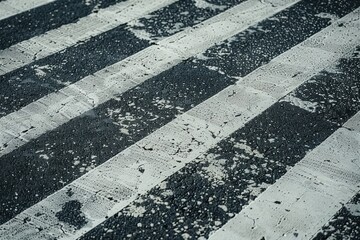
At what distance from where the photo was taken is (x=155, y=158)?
3232mm

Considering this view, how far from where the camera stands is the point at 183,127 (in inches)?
138

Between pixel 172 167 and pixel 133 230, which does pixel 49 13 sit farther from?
pixel 133 230

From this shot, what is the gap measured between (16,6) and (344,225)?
14.1ft

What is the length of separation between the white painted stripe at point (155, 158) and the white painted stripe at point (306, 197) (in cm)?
61

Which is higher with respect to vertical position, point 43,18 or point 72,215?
point 43,18

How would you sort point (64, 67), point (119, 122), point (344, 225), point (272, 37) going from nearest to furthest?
point (344, 225) → point (119, 122) → point (64, 67) → point (272, 37)

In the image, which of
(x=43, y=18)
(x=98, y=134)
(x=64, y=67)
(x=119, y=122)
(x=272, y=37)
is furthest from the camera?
(x=43, y=18)

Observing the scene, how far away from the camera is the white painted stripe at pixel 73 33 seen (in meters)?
4.34

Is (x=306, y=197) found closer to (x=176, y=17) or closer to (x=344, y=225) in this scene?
(x=344, y=225)

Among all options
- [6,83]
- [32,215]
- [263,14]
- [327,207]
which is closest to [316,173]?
[327,207]

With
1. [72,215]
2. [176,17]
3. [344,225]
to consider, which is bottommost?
[344,225]

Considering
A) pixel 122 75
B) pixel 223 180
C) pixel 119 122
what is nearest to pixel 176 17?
pixel 122 75

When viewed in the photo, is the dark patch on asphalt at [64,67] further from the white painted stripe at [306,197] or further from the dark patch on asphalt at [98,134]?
the white painted stripe at [306,197]

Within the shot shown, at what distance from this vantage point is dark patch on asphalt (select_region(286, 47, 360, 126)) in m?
3.64
